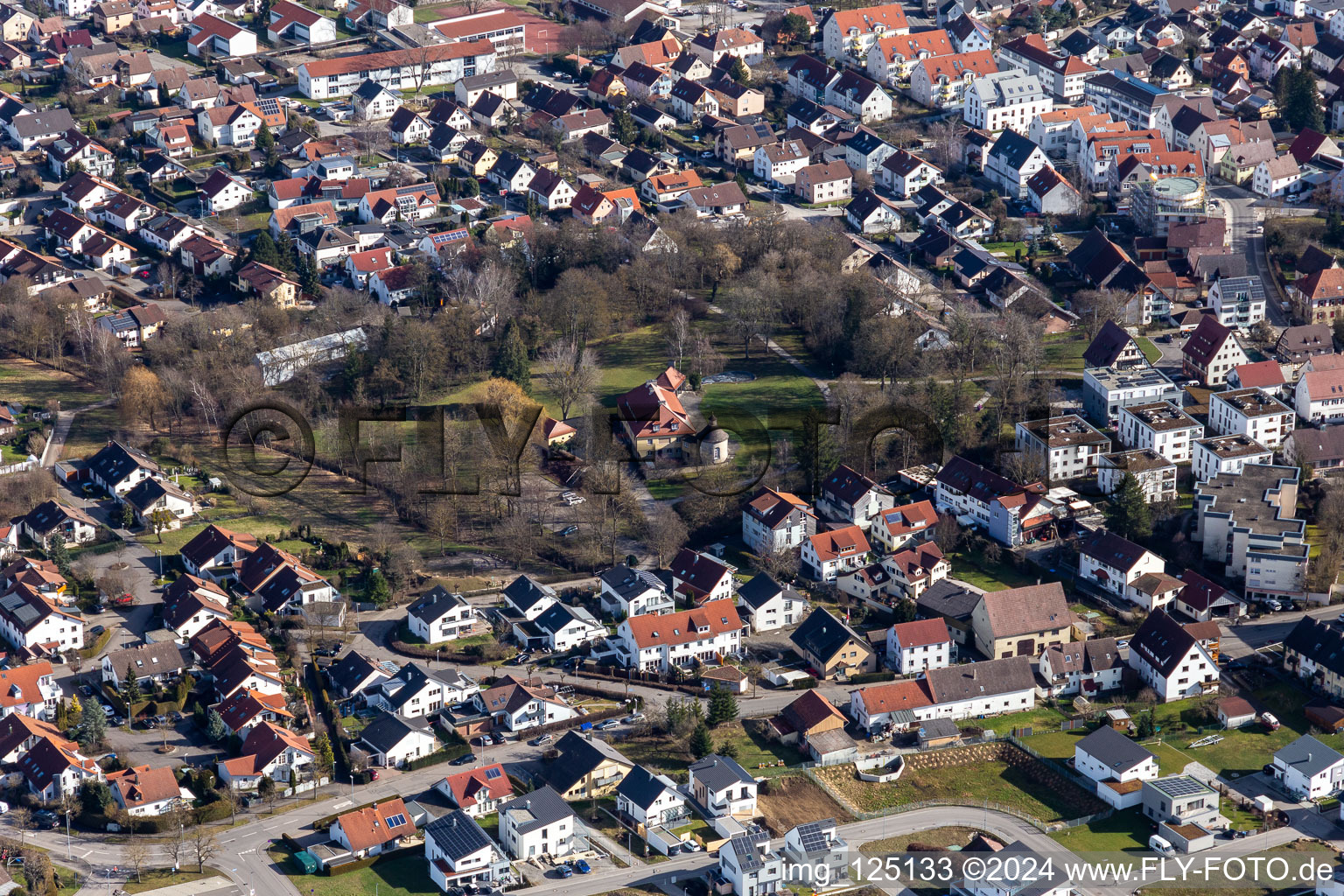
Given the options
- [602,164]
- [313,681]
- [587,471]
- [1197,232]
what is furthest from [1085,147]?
[313,681]

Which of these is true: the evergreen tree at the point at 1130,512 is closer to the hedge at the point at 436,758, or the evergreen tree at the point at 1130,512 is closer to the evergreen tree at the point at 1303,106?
the hedge at the point at 436,758

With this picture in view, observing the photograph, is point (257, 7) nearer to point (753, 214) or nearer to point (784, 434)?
point (753, 214)

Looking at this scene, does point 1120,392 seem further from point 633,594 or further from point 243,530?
A: point 243,530

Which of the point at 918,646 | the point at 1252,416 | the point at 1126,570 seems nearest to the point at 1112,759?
the point at 918,646

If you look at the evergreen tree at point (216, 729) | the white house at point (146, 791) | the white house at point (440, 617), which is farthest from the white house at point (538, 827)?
the white house at point (440, 617)

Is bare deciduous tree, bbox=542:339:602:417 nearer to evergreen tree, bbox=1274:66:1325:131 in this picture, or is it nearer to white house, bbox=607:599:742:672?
white house, bbox=607:599:742:672
